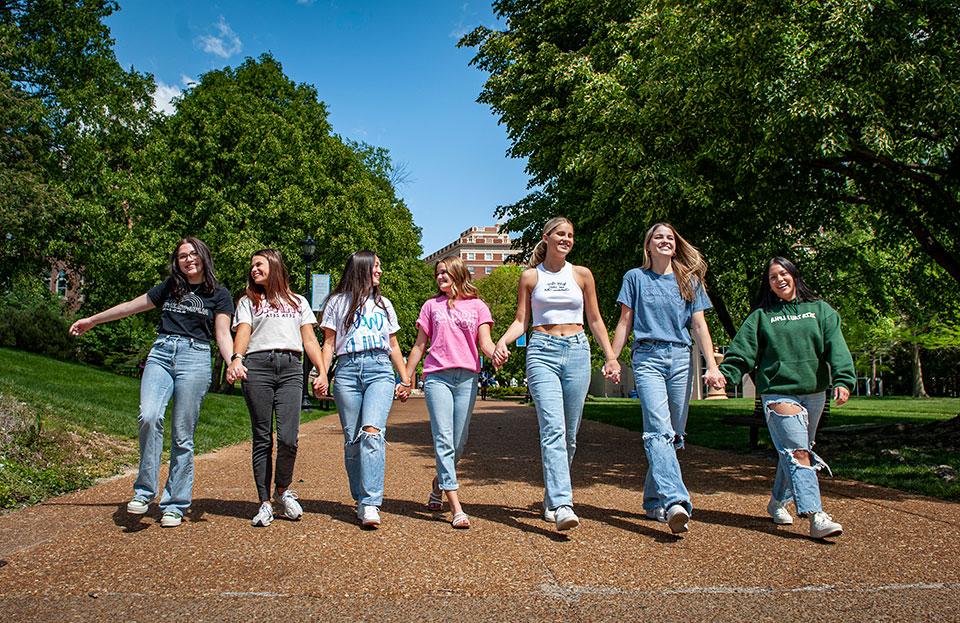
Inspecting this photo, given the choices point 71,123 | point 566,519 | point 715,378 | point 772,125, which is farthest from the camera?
point 71,123

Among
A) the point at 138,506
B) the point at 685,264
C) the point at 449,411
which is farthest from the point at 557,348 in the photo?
the point at 138,506

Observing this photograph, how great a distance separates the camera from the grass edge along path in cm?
598

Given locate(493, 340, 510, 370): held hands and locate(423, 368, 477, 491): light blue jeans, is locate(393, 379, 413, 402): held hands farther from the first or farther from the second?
locate(493, 340, 510, 370): held hands

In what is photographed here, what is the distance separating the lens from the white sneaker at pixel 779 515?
4.85 metres

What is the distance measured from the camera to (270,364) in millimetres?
4961

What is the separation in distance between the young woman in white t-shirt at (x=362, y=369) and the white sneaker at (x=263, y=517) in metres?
0.58

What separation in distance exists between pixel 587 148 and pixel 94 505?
25.0 ft

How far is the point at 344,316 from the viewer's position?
16.7ft

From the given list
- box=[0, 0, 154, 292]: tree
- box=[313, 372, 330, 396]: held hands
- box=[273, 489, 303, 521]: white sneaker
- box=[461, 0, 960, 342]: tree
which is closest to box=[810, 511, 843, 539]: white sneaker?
box=[313, 372, 330, 396]: held hands

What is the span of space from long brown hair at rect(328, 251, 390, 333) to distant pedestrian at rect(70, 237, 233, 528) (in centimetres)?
84

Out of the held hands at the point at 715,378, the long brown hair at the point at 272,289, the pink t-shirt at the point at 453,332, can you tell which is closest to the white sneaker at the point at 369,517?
the pink t-shirt at the point at 453,332

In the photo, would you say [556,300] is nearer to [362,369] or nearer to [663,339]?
[663,339]

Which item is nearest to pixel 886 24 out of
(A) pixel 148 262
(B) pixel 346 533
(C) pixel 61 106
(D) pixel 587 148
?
(D) pixel 587 148

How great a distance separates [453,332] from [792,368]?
227cm
